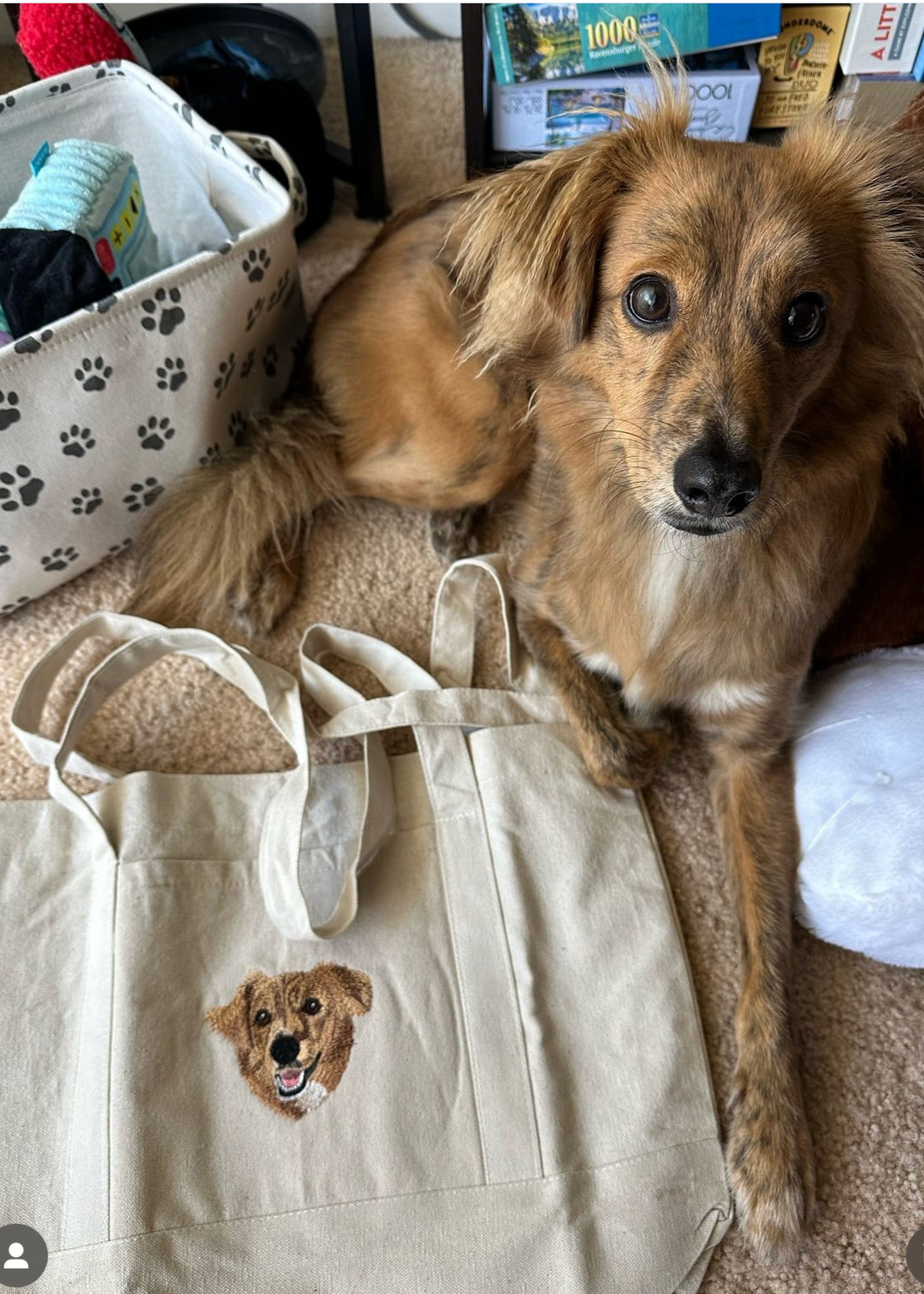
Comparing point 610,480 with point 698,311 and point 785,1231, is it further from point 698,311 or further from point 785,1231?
point 785,1231

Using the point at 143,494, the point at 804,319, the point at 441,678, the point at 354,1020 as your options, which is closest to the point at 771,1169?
the point at 354,1020

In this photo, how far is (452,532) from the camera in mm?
1579

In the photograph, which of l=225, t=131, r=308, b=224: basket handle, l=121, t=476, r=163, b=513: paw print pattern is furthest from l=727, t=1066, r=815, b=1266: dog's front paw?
l=225, t=131, r=308, b=224: basket handle

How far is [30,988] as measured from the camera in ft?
3.58

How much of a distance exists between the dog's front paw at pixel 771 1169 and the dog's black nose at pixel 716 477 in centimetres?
68

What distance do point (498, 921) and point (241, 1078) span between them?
34cm

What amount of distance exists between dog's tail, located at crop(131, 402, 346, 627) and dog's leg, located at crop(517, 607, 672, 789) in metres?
0.40

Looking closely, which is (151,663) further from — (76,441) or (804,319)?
(804,319)

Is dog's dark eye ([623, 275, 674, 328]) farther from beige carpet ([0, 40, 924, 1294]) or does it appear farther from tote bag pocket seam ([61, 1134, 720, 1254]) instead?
tote bag pocket seam ([61, 1134, 720, 1254])

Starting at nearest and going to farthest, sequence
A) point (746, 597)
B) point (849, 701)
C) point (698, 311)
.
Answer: point (698, 311) < point (746, 597) < point (849, 701)

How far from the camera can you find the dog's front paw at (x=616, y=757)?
1.27 meters

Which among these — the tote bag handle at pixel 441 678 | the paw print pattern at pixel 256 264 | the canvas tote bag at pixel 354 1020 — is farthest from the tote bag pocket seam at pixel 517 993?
the paw print pattern at pixel 256 264

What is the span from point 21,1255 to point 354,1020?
0.39 metres

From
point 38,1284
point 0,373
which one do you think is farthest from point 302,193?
point 38,1284
